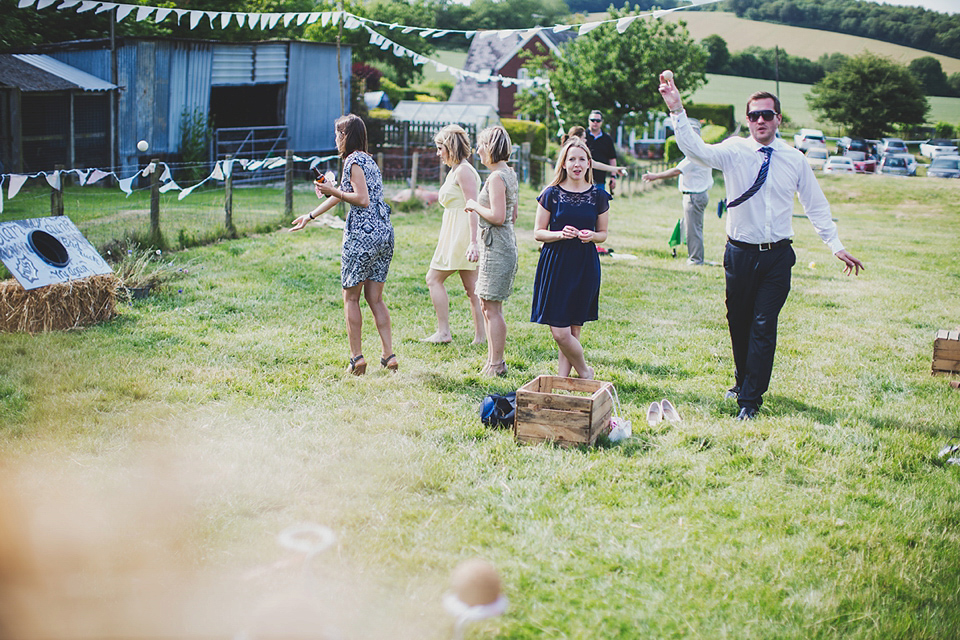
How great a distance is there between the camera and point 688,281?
34.8 ft

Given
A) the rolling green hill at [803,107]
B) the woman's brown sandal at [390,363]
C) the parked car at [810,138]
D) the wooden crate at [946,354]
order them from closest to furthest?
the woman's brown sandal at [390,363], the wooden crate at [946,354], the rolling green hill at [803,107], the parked car at [810,138]

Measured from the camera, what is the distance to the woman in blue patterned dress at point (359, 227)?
19.1 feet

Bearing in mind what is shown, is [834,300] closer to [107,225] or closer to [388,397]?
[388,397]

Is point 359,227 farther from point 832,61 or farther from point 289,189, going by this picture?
point 832,61

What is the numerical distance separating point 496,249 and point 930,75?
38.2 ft

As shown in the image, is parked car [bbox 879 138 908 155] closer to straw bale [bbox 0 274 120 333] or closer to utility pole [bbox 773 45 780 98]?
utility pole [bbox 773 45 780 98]

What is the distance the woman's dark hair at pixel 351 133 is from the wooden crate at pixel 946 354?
4945mm

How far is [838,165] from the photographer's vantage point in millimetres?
19219

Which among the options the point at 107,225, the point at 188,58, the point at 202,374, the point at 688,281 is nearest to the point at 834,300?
the point at 688,281

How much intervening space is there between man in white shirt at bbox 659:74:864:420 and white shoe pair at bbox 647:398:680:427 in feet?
1.55

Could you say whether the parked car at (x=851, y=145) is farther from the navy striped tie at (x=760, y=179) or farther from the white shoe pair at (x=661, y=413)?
the white shoe pair at (x=661, y=413)

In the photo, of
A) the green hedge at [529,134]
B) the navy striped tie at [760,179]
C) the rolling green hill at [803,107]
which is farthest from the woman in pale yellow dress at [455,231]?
the green hedge at [529,134]

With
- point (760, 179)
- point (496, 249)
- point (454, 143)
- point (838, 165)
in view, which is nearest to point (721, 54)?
point (838, 165)

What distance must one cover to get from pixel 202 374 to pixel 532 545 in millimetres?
3311
